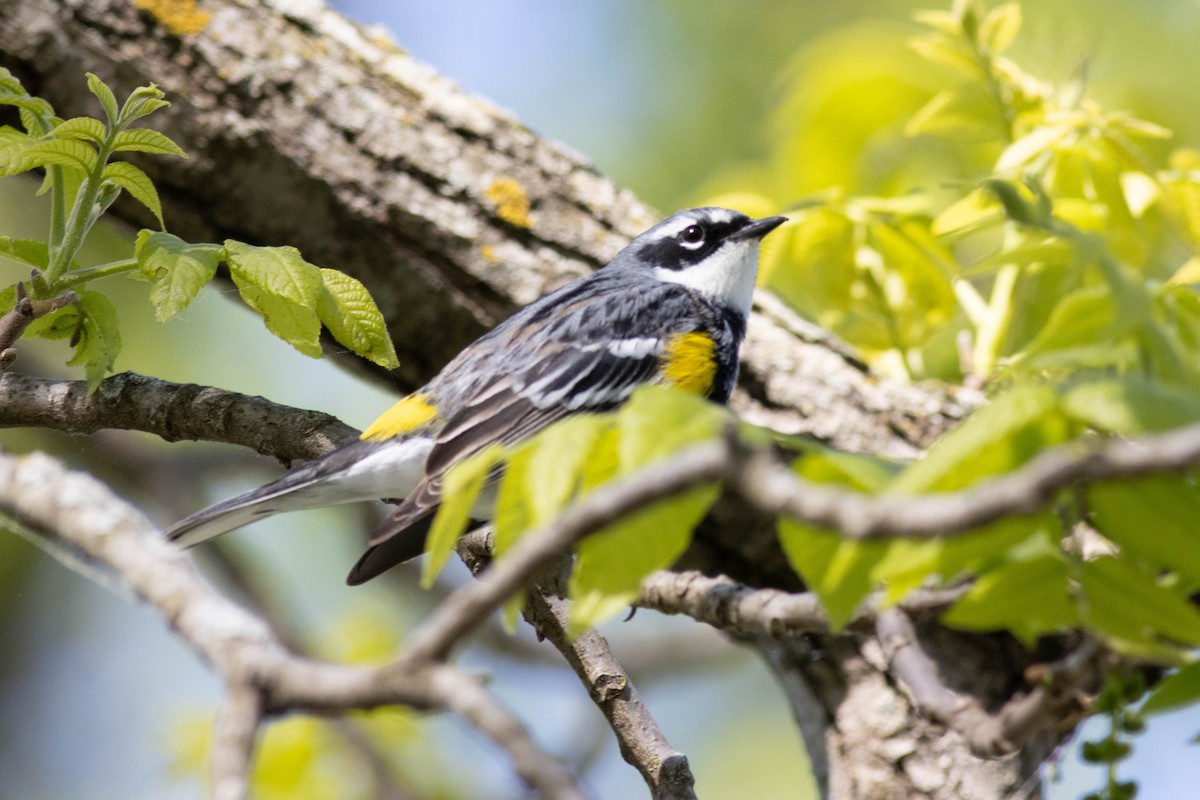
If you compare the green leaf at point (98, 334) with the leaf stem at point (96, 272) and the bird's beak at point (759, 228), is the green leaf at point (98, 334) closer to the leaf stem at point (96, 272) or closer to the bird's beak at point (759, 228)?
the leaf stem at point (96, 272)

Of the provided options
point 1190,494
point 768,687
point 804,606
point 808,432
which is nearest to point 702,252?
point 808,432

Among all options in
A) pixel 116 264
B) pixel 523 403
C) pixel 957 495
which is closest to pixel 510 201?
pixel 523 403

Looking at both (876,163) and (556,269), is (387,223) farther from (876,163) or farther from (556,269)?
(876,163)

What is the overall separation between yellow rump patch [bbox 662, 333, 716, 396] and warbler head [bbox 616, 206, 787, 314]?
51cm

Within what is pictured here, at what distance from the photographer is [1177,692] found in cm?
156

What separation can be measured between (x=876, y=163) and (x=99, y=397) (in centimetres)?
316

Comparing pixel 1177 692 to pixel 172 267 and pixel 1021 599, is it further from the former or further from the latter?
pixel 172 267

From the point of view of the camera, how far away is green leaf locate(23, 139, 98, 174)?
8.02 ft

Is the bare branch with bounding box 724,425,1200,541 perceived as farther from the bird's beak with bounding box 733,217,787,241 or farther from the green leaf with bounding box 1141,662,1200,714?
the bird's beak with bounding box 733,217,787,241

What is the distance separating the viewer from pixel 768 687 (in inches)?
329

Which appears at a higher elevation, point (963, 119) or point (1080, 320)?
point (963, 119)

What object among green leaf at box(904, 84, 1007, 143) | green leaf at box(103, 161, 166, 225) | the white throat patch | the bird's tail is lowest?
the bird's tail

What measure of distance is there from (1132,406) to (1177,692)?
0.48 m

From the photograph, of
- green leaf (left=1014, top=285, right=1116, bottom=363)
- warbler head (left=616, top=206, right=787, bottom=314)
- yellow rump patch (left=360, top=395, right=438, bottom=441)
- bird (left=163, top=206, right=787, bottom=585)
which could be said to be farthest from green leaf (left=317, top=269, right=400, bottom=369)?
warbler head (left=616, top=206, right=787, bottom=314)
